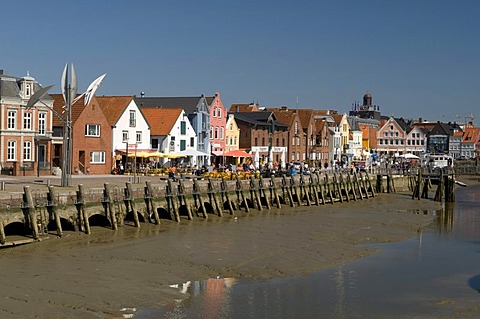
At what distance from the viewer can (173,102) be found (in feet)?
262

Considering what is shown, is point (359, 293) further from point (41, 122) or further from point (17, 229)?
point (41, 122)

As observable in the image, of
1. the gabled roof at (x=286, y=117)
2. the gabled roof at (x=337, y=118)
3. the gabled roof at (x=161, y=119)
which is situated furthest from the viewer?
the gabled roof at (x=337, y=118)

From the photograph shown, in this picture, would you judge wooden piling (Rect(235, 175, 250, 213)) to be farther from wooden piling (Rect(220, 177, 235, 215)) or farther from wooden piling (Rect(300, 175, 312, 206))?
wooden piling (Rect(300, 175, 312, 206))

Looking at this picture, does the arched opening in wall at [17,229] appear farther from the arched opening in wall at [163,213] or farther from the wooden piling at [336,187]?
the wooden piling at [336,187]

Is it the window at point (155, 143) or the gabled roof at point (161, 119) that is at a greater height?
the gabled roof at point (161, 119)

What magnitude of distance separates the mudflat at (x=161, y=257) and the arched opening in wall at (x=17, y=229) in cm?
121

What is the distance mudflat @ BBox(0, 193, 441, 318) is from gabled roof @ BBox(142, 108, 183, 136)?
26390mm

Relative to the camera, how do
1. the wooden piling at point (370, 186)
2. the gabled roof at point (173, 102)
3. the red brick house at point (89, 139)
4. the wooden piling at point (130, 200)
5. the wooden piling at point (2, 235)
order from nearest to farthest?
the wooden piling at point (2, 235) → the wooden piling at point (130, 200) → the red brick house at point (89, 139) → the wooden piling at point (370, 186) → the gabled roof at point (173, 102)

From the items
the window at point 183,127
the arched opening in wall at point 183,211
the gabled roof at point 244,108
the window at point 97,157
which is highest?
the gabled roof at point 244,108

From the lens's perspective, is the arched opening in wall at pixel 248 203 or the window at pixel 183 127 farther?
the window at pixel 183 127

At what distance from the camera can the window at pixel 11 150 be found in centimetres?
5194

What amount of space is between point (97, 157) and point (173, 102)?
72.2 feet

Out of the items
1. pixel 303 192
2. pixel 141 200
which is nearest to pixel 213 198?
pixel 141 200

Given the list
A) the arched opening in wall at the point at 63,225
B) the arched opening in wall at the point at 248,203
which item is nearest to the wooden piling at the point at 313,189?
the arched opening in wall at the point at 248,203
